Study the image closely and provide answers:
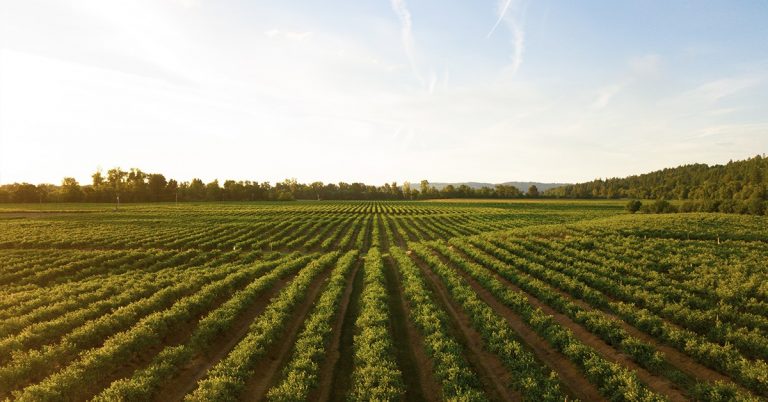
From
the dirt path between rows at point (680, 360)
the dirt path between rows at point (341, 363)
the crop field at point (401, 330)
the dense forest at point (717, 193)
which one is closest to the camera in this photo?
the crop field at point (401, 330)

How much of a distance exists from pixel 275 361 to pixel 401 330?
6.36 meters

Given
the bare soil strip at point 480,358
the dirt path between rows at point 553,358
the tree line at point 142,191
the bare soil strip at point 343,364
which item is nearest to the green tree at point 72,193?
the tree line at point 142,191

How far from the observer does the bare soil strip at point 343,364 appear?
12609mm

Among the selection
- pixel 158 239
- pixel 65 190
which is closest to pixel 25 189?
pixel 65 190

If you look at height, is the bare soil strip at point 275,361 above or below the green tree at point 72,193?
below

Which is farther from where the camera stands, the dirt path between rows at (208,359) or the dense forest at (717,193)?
the dense forest at (717,193)

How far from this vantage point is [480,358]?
15.0 metres

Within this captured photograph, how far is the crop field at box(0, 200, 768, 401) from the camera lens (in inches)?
479

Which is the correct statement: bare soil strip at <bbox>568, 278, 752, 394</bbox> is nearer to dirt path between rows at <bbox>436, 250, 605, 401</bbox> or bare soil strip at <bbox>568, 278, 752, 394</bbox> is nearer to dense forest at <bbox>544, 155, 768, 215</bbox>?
dirt path between rows at <bbox>436, 250, 605, 401</bbox>

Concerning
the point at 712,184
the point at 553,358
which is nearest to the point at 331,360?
the point at 553,358

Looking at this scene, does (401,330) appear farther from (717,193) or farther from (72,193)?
(72,193)

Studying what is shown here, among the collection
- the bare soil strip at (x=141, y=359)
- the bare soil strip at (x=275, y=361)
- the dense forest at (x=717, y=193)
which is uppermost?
the dense forest at (x=717, y=193)

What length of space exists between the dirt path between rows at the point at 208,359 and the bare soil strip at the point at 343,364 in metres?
4.86

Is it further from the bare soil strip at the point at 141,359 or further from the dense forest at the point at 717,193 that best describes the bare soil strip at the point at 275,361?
the dense forest at the point at 717,193
